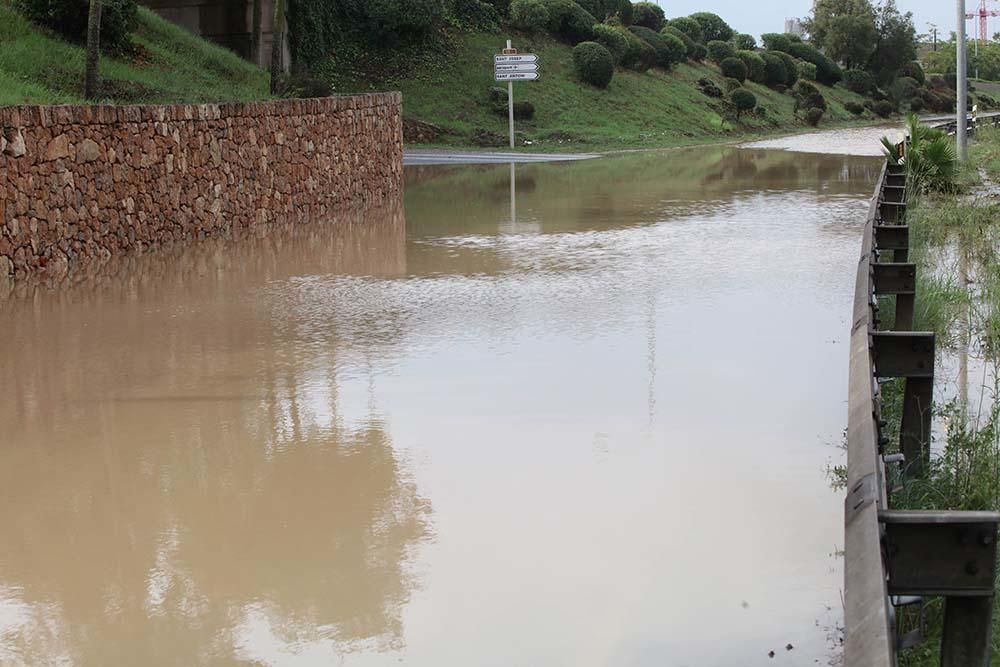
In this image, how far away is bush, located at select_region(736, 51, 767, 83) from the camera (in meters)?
61.3

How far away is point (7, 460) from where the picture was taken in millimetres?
7879

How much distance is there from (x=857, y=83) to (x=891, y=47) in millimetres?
5685

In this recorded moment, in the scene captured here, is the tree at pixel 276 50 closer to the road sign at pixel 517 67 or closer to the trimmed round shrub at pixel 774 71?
the road sign at pixel 517 67

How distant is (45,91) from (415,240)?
597 cm

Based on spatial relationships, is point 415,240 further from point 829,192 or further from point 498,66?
point 498,66

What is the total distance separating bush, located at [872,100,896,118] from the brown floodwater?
52.6 m

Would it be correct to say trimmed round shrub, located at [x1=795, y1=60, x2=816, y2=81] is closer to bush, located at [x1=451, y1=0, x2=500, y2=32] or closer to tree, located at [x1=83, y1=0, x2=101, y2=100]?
bush, located at [x1=451, y1=0, x2=500, y2=32]

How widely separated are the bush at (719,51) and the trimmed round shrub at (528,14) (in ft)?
45.7

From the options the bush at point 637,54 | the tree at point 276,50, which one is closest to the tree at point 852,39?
the bush at point 637,54

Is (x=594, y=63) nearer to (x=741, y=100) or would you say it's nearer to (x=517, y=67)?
(x=741, y=100)

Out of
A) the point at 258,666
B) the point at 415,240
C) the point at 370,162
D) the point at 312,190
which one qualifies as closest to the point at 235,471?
the point at 258,666

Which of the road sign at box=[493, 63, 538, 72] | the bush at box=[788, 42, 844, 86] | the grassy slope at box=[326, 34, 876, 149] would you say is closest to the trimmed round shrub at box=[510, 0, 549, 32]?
the grassy slope at box=[326, 34, 876, 149]

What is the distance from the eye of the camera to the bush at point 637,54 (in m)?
51.5

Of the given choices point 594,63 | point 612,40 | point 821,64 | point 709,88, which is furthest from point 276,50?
point 821,64
